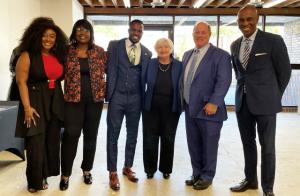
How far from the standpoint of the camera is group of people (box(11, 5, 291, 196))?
9.23 ft

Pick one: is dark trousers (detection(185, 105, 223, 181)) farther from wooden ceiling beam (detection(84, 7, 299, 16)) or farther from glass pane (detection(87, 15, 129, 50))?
glass pane (detection(87, 15, 129, 50))

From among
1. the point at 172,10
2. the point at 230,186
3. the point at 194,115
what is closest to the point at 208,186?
the point at 230,186

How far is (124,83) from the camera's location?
3094mm

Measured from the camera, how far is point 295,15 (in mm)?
8570

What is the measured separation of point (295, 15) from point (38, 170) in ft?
26.8

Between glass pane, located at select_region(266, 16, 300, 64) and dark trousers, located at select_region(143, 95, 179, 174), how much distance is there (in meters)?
6.67

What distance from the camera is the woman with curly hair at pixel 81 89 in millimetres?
2918

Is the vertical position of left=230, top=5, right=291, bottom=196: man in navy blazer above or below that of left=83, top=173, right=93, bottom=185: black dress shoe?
above

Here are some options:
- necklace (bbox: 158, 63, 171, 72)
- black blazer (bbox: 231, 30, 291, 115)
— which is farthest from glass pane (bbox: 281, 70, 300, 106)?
necklace (bbox: 158, 63, 171, 72)

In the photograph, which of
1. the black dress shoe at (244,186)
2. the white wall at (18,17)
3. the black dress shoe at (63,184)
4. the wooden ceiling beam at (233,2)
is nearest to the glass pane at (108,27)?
the white wall at (18,17)

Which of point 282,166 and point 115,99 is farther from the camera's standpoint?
point 282,166

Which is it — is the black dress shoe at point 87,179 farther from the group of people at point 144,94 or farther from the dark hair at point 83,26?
the dark hair at point 83,26

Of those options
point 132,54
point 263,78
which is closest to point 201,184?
point 263,78

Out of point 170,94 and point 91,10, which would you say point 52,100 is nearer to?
point 170,94
